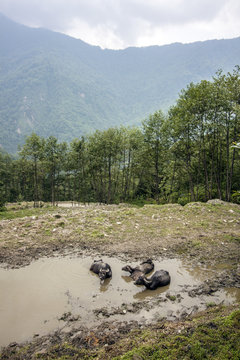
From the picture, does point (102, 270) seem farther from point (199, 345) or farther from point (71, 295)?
point (199, 345)

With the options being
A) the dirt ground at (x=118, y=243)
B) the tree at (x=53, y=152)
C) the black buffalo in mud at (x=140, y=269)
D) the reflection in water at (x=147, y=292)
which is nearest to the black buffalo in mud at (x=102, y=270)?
the black buffalo in mud at (x=140, y=269)

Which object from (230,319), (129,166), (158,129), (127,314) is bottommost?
(127,314)

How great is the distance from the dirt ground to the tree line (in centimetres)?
340

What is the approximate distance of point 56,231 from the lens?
13125mm

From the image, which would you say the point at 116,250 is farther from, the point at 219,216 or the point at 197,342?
the point at 219,216

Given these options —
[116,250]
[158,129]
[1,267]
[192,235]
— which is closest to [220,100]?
[158,129]

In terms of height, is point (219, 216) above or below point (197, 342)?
above

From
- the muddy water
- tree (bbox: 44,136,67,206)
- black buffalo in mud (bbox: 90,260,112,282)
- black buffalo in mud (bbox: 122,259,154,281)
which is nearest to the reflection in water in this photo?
the muddy water

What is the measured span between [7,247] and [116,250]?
544 centimetres

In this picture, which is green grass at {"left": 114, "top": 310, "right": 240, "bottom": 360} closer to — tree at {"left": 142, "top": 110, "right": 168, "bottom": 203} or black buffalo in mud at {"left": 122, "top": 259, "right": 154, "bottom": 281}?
black buffalo in mud at {"left": 122, "top": 259, "right": 154, "bottom": 281}

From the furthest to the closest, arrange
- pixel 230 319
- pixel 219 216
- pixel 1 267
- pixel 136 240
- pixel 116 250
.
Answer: pixel 219 216 → pixel 136 240 → pixel 116 250 → pixel 1 267 → pixel 230 319

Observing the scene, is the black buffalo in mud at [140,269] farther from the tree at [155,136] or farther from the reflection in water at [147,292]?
the tree at [155,136]

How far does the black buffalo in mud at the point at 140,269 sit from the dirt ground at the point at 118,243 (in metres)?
0.97

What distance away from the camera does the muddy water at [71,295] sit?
636 cm
